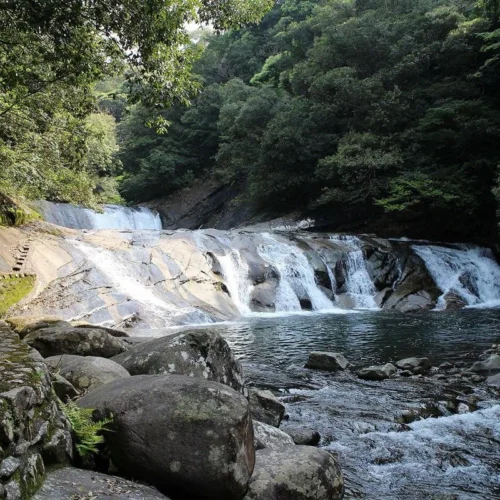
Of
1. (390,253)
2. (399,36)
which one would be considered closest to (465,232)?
(390,253)

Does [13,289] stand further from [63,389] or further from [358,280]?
[358,280]

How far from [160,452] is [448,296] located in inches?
743

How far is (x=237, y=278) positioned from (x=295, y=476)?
610 inches

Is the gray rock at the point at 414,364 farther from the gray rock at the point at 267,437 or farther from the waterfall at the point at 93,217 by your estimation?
the waterfall at the point at 93,217

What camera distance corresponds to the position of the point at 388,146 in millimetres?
25234

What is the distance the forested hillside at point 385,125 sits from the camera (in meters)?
23.3

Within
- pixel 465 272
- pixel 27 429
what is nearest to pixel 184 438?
pixel 27 429

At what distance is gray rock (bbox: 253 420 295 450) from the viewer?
446cm

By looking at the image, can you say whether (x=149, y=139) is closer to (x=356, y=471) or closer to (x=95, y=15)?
(x=95, y=15)

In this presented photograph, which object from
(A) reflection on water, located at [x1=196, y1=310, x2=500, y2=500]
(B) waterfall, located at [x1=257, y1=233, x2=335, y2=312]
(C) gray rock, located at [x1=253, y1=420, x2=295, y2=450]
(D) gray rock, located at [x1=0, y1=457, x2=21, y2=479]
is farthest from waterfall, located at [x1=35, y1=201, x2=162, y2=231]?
(D) gray rock, located at [x1=0, y1=457, x2=21, y2=479]

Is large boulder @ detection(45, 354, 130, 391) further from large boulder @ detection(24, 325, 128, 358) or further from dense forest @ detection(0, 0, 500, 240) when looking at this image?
dense forest @ detection(0, 0, 500, 240)

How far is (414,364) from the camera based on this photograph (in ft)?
30.2

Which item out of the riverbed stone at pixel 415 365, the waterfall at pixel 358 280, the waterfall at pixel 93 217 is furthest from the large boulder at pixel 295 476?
the waterfall at pixel 93 217

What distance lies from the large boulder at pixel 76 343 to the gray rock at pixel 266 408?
7.89ft
